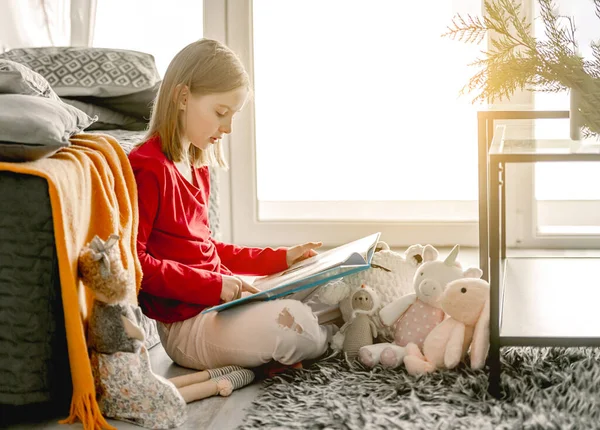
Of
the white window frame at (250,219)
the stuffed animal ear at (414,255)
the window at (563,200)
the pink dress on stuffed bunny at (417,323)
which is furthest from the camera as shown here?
the white window frame at (250,219)

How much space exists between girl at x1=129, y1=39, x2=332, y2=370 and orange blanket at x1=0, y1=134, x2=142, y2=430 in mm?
66

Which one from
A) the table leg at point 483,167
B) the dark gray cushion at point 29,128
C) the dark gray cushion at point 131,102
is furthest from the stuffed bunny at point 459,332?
the dark gray cushion at point 131,102

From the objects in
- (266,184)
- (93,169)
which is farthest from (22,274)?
(266,184)

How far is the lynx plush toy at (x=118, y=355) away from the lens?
4.19 ft

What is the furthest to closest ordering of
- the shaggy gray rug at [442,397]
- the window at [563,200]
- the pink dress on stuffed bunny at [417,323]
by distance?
the window at [563,200], the pink dress on stuffed bunny at [417,323], the shaggy gray rug at [442,397]

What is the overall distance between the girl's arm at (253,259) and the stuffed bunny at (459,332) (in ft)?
1.19

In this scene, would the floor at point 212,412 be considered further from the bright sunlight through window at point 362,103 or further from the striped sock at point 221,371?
the bright sunlight through window at point 362,103

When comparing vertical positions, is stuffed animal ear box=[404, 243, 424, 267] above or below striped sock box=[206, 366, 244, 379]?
above

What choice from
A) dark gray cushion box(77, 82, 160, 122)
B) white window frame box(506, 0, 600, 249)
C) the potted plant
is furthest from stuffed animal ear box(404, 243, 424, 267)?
white window frame box(506, 0, 600, 249)

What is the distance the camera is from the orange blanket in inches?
49.4

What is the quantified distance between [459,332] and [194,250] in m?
0.51

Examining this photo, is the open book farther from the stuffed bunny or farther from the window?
the window

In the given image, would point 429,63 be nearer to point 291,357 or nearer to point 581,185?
point 581,185

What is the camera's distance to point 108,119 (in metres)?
2.22
